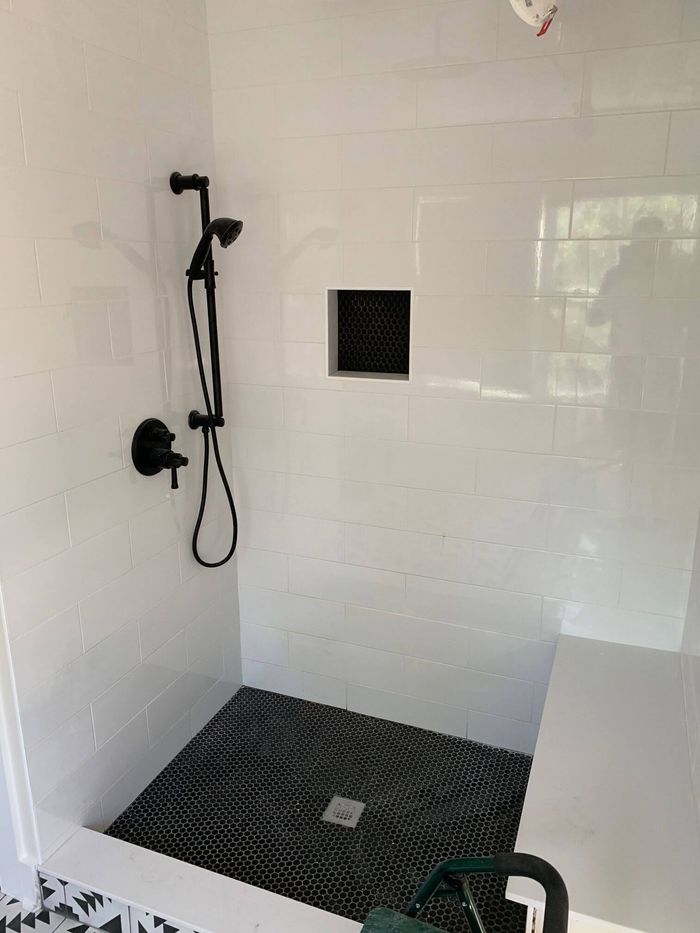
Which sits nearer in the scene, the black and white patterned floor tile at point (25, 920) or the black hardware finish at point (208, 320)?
the black and white patterned floor tile at point (25, 920)

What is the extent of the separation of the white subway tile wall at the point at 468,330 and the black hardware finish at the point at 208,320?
177mm

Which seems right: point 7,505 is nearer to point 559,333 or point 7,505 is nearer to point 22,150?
point 22,150

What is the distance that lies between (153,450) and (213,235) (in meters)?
0.64

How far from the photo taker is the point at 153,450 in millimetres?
2092

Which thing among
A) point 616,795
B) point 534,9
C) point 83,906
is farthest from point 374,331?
point 83,906

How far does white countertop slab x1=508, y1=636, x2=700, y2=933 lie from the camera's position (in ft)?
4.60

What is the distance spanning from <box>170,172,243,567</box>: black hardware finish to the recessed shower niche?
1.23 ft

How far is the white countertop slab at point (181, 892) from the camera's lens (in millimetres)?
1654

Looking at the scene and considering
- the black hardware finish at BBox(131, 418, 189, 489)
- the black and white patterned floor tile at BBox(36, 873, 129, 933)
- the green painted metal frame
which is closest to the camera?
the green painted metal frame

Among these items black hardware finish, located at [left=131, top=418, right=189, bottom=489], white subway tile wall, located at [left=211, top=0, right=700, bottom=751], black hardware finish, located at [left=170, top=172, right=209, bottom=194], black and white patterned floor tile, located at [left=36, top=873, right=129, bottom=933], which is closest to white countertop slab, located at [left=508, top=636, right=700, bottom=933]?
white subway tile wall, located at [left=211, top=0, right=700, bottom=751]

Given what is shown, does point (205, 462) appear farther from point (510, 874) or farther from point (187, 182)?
point (510, 874)

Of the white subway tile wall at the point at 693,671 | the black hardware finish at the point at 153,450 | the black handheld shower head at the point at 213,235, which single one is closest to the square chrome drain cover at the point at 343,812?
the white subway tile wall at the point at 693,671

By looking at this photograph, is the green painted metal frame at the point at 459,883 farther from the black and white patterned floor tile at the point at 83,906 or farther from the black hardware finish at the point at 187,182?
the black hardware finish at the point at 187,182

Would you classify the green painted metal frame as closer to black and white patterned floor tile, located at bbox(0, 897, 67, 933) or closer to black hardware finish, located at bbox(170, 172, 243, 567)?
black and white patterned floor tile, located at bbox(0, 897, 67, 933)
